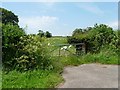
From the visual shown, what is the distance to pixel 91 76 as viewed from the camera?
11.3 m

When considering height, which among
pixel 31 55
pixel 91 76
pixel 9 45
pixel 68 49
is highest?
pixel 9 45

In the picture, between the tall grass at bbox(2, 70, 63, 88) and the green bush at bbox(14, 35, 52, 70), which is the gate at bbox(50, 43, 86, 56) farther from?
the tall grass at bbox(2, 70, 63, 88)

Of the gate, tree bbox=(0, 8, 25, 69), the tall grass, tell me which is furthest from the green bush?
the gate

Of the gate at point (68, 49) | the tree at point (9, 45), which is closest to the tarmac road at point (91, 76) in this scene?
the gate at point (68, 49)

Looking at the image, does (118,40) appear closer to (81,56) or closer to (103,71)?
(81,56)

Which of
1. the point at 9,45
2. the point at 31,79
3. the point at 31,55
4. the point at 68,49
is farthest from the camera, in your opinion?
the point at 68,49

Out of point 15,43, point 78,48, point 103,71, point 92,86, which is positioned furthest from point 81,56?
point 92,86

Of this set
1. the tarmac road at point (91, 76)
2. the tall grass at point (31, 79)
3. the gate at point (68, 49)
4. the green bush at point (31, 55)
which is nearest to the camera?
the tall grass at point (31, 79)

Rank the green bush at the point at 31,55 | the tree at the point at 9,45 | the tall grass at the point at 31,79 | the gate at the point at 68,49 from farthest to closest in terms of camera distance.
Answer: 1. the gate at the point at 68,49
2. the tree at the point at 9,45
3. the green bush at the point at 31,55
4. the tall grass at the point at 31,79

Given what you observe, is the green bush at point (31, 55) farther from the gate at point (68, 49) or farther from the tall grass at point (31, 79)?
the gate at point (68, 49)

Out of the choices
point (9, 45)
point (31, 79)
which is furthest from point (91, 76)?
point (9, 45)

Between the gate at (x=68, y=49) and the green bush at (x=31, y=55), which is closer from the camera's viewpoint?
the green bush at (x=31, y=55)

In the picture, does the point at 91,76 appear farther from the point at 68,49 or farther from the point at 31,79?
the point at 68,49

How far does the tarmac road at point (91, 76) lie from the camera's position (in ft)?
32.2
